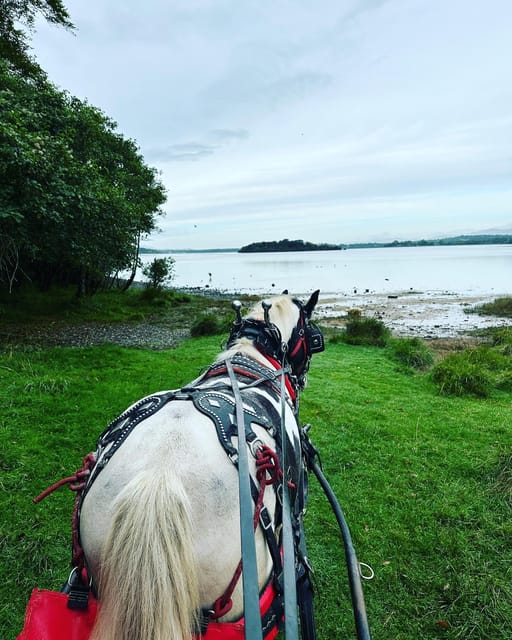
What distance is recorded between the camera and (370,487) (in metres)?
4.05

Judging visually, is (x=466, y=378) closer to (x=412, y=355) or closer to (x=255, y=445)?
(x=412, y=355)

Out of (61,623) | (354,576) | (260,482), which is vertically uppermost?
(260,482)

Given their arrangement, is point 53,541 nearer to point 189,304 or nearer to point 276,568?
point 276,568

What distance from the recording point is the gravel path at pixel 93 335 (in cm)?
948

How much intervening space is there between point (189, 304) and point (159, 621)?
2077cm

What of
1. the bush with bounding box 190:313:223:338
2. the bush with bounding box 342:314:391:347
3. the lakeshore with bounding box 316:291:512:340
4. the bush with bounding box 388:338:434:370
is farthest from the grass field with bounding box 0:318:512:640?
the lakeshore with bounding box 316:291:512:340

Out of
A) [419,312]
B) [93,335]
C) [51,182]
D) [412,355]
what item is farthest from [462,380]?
[419,312]

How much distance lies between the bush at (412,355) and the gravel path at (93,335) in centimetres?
637

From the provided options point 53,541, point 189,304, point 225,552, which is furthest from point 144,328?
point 225,552

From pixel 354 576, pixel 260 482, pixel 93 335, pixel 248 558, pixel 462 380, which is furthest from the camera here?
pixel 93 335

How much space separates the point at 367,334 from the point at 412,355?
2259 mm

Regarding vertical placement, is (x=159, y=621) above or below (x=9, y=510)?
above

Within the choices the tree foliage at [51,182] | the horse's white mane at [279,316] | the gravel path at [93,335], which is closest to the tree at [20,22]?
the tree foliage at [51,182]

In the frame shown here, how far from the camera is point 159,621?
3.57 ft
